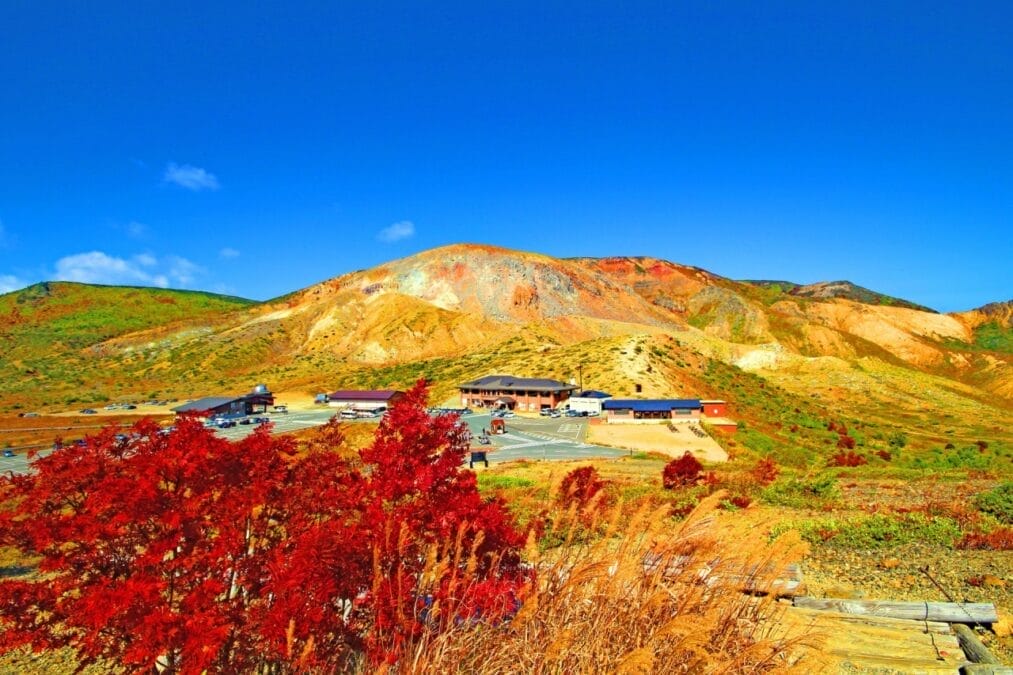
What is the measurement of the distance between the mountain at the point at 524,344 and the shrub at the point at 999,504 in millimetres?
49668

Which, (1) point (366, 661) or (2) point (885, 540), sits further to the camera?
(2) point (885, 540)


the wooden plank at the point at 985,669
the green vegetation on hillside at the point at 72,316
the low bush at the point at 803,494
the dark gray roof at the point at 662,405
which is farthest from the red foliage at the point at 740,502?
the green vegetation on hillside at the point at 72,316

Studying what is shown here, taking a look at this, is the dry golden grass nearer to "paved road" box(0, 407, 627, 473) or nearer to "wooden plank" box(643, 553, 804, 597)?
"wooden plank" box(643, 553, 804, 597)

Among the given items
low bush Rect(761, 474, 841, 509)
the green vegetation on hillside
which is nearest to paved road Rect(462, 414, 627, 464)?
low bush Rect(761, 474, 841, 509)

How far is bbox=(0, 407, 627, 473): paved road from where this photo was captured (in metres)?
39.7

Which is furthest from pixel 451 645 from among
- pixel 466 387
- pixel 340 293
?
pixel 340 293

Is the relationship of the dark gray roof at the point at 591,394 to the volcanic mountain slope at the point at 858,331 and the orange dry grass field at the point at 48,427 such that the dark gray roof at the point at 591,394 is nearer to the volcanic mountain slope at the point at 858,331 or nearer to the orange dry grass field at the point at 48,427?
the orange dry grass field at the point at 48,427

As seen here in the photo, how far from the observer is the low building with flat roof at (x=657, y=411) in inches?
2191

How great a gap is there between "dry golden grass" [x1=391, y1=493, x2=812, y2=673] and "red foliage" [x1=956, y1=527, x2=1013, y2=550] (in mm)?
9843

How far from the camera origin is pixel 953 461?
42125 mm

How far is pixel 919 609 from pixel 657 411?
160ft

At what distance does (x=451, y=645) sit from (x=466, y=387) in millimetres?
69140

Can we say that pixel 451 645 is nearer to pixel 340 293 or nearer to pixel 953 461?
pixel 953 461

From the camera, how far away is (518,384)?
231ft
